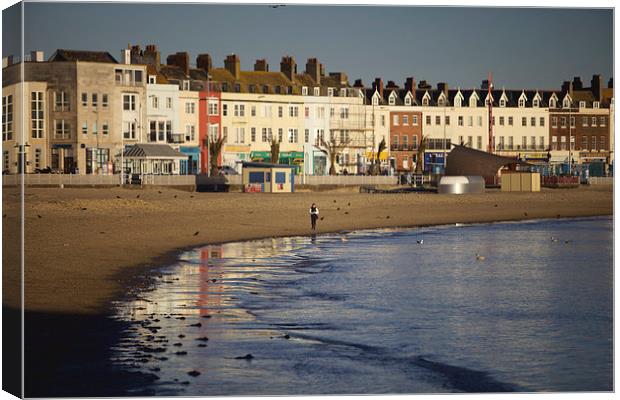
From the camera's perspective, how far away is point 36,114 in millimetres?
65250

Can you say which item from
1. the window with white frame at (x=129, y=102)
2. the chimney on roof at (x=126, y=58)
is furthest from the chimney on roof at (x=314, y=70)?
the window with white frame at (x=129, y=102)

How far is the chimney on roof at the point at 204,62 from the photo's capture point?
8444 cm

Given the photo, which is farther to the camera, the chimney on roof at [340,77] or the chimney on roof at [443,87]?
the chimney on roof at [443,87]

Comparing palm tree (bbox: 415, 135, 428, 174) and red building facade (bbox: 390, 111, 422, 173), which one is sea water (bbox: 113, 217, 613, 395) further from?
red building facade (bbox: 390, 111, 422, 173)

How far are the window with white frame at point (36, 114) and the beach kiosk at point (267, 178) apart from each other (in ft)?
39.4

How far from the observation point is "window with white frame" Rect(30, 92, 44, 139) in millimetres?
64562

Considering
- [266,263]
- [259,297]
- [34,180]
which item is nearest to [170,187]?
[34,180]

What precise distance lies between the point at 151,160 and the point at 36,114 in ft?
25.0

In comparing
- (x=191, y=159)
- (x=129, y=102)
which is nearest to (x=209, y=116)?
(x=191, y=159)

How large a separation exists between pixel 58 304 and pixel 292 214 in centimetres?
2735

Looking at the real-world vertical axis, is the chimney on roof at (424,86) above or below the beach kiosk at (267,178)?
above

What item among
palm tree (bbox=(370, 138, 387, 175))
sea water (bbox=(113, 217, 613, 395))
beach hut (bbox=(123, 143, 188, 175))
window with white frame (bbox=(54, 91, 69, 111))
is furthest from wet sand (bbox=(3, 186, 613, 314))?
window with white frame (bbox=(54, 91, 69, 111))

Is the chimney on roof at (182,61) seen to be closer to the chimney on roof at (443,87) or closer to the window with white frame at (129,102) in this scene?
the window with white frame at (129,102)

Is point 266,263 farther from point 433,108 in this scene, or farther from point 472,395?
point 433,108
